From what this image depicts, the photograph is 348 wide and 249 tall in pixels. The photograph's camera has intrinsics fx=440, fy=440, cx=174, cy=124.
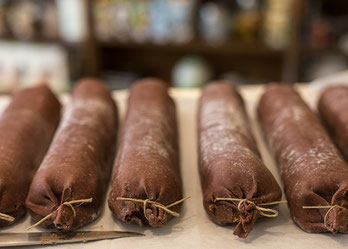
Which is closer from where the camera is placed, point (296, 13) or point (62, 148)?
point (62, 148)

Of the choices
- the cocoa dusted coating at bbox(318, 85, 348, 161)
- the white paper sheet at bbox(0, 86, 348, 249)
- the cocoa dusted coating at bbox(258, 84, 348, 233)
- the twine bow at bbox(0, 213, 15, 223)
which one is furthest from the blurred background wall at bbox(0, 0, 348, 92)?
the twine bow at bbox(0, 213, 15, 223)

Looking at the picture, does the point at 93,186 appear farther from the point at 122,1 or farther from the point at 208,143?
the point at 122,1

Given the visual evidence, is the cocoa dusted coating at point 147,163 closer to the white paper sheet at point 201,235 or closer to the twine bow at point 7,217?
the white paper sheet at point 201,235

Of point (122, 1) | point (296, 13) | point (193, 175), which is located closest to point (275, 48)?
Result: point (296, 13)

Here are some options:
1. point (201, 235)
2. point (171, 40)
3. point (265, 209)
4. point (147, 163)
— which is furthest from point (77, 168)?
point (171, 40)

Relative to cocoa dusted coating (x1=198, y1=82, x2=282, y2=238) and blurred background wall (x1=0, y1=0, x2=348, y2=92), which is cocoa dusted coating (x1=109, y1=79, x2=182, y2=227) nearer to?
cocoa dusted coating (x1=198, y1=82, x2=282, y2=238)

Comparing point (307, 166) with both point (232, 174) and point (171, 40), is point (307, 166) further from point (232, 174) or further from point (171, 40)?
point (171, 40)

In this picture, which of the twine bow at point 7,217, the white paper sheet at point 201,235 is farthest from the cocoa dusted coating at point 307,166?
the twine bow at point 7,217
